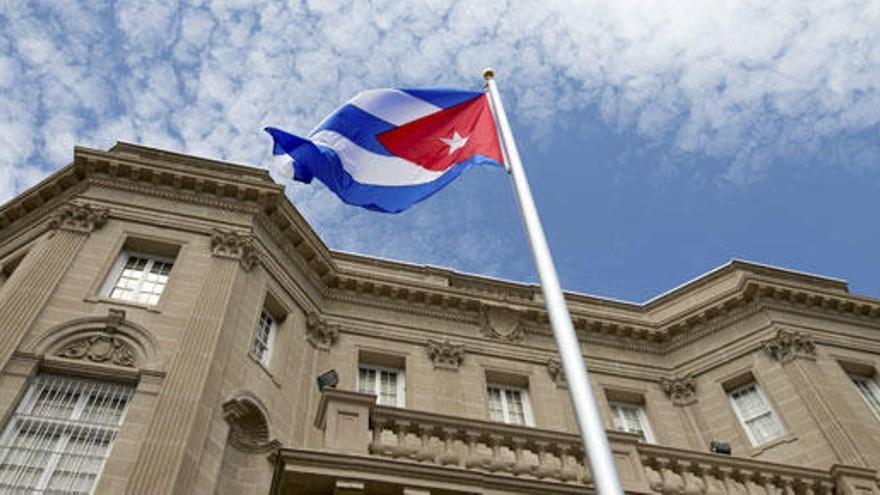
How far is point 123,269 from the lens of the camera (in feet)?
55.9

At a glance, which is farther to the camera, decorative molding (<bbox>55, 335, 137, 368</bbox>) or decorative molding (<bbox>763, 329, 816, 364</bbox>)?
decorative molding (<bbox>763, 329, 816, 364</bbox>)

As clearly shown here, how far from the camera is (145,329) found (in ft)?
49.5

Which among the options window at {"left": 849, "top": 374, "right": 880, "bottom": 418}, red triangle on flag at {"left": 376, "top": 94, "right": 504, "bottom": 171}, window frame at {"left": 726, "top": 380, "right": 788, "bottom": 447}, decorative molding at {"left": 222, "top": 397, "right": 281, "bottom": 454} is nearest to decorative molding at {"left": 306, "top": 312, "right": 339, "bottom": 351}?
decorative molding at {"left": 222, "top": 397, "right": 281, "bottom": 454}

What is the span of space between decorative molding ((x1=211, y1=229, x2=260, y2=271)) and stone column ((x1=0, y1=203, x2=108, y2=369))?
8.87 ft

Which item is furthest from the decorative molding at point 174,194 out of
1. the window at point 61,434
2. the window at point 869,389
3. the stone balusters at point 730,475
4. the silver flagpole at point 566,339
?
the window at point 869,389

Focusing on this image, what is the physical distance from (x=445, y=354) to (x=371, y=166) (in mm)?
8265

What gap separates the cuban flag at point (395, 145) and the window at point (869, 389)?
13603 millimetres

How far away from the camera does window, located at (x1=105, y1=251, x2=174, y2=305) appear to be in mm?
16344

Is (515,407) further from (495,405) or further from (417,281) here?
(417,281)

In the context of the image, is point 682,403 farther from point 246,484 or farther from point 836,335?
point 246,484

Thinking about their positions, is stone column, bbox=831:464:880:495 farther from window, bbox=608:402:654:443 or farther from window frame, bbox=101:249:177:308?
window frame, bbox=101:249:177:308

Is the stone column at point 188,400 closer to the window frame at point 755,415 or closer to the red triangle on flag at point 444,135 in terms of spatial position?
the red triangle on flag at point 444,135

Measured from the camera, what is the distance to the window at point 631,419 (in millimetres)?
20047

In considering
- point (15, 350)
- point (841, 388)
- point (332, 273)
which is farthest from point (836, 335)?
point (15, 350)
